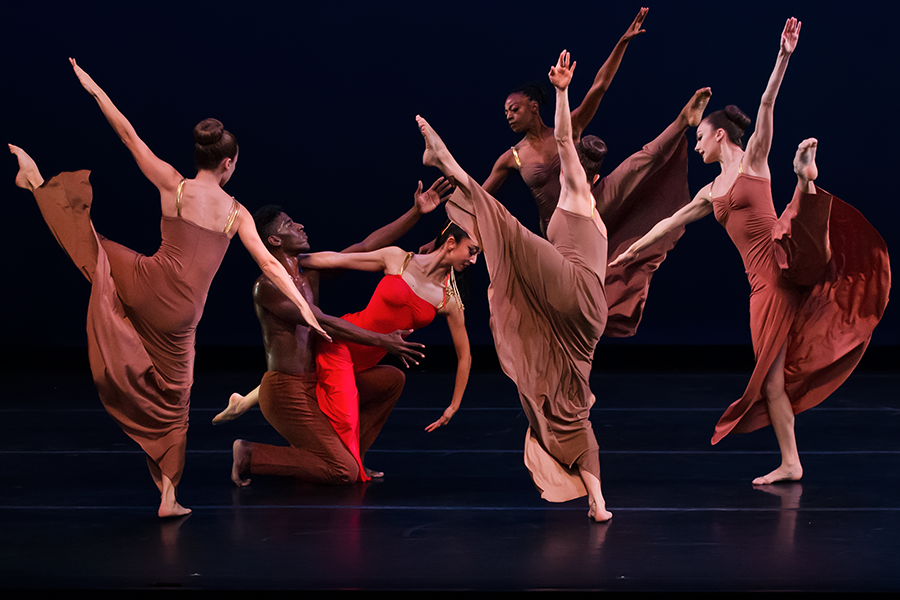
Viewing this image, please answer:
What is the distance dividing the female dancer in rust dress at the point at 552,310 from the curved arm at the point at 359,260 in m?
0.74

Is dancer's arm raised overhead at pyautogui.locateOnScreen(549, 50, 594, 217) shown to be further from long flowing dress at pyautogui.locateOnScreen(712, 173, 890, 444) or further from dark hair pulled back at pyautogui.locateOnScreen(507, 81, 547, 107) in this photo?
dark hair pulled back at pyautogui.locateOnScreen(507, 81, 547, 107)

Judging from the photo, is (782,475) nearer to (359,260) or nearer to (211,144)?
(359,260)

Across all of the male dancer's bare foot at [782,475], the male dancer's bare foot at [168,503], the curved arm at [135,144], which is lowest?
the male dancer's bare foot at [168,503]

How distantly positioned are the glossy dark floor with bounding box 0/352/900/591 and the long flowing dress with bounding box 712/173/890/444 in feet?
1.12

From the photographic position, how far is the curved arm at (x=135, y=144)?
9.38ft

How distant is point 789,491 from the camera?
11.0ft

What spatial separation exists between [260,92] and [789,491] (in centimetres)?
455

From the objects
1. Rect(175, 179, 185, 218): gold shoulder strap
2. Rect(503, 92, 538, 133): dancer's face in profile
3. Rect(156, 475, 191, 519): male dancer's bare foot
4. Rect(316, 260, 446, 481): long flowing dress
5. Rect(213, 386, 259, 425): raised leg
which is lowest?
Rect(156, 475, 191, 519): male dancer's bare foot

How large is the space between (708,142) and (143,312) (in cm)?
214

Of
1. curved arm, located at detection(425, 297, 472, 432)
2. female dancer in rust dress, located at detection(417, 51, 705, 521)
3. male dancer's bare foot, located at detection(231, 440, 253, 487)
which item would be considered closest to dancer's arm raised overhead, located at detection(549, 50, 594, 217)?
female dancer in rust dress, located at detection(417, 51, 705, 521)

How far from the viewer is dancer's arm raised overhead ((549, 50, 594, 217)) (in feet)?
9.25

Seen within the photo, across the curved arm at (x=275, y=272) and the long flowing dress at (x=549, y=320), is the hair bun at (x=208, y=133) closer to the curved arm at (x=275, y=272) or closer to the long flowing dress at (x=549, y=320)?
the curved arm at (x=275, y=272)

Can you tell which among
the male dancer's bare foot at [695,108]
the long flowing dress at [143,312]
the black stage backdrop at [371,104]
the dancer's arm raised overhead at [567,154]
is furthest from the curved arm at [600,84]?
the black stage backdrop at [371,104]

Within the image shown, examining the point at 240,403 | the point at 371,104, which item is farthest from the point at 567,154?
the point at 371,104
